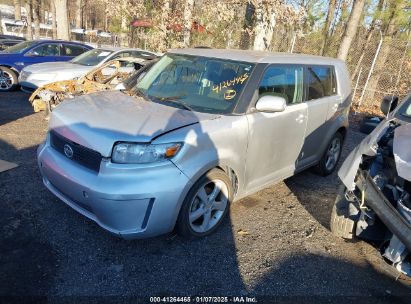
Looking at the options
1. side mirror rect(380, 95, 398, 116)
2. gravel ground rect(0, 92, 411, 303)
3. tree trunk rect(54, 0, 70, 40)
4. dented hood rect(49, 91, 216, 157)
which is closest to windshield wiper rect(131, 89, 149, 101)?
dented hood rect(49, 91, 216, 157)

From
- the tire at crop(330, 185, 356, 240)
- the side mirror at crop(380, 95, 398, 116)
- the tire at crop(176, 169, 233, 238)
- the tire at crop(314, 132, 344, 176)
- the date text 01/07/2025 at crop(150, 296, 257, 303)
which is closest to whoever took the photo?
the date text 01/07/2025 at crop(150, 296, 257, 303)

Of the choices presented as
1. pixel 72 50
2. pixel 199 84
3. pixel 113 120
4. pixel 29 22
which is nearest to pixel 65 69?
pixel 72 50

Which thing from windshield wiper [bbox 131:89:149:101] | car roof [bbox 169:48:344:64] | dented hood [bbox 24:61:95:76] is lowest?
dented hood [bbox 24:61:95:76]

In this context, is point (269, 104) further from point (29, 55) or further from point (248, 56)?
point (29, 55)

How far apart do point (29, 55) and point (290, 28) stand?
8.11m

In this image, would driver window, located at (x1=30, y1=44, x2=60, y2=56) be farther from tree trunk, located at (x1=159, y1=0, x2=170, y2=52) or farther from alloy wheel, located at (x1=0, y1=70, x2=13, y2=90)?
tree trunk, located at (x1=159, y1=0, x2=170, y2=52)

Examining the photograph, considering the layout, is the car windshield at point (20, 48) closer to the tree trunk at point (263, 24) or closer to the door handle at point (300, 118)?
the tree trunk at point (263, 24)

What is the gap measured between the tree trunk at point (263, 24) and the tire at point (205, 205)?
20.7ft

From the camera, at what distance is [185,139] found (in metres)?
2.96

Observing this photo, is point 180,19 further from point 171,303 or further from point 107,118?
point 171,303

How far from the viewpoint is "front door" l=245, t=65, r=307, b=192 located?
367 centimetres

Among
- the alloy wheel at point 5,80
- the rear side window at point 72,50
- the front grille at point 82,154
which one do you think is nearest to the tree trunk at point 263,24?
the rear side window at point 72,50

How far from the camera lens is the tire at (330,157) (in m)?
5.35

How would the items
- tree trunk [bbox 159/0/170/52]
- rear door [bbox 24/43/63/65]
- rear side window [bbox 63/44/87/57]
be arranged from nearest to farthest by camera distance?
1. tree trunk [bbox 159/0/170/52]
2. rear door [bbox 24/43/63/65]
3. rear side window [bbox 63/44/87/57]
